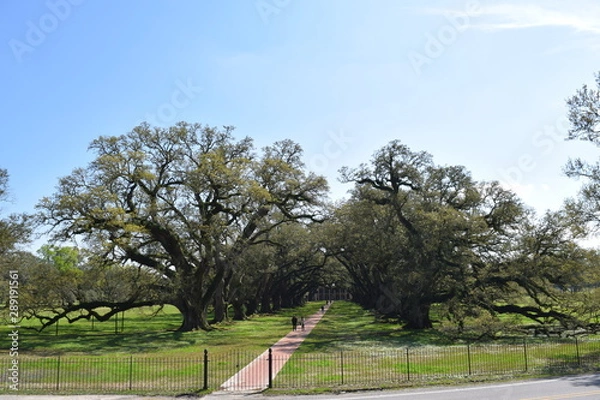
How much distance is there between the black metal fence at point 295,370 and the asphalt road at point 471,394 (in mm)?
991

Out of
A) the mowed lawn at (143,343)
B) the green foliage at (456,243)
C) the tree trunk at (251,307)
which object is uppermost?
the green foliage at (456,243)

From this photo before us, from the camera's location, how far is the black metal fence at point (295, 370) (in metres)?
18.3

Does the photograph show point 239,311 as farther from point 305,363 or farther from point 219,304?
point 305,363

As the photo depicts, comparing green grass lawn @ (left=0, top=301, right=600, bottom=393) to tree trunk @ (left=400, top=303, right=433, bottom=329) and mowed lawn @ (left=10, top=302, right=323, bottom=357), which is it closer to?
mowed lawn @ (left=10, top=302, right=323, bottom=357)

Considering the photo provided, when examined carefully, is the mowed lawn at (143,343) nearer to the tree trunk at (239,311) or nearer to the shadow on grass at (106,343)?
the shadow on grass at (106,343)

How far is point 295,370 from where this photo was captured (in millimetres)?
21391

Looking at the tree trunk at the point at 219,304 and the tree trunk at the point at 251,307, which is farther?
the tree trunk at the point at 251,307

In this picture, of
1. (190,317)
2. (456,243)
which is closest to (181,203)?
(190,317)

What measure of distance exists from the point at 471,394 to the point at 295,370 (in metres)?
7.92

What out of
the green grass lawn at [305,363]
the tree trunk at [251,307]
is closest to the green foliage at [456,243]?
the green grass lawn at [305,363]

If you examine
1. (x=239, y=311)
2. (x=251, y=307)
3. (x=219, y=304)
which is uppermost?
(x=219, y=304)

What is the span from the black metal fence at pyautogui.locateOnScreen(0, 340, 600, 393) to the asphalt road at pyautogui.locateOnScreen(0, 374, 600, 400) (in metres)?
0.99

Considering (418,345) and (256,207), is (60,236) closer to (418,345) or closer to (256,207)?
(256,207)

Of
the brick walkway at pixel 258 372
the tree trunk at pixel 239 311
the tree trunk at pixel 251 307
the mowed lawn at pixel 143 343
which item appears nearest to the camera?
the brick walkway at pixel 258 372
